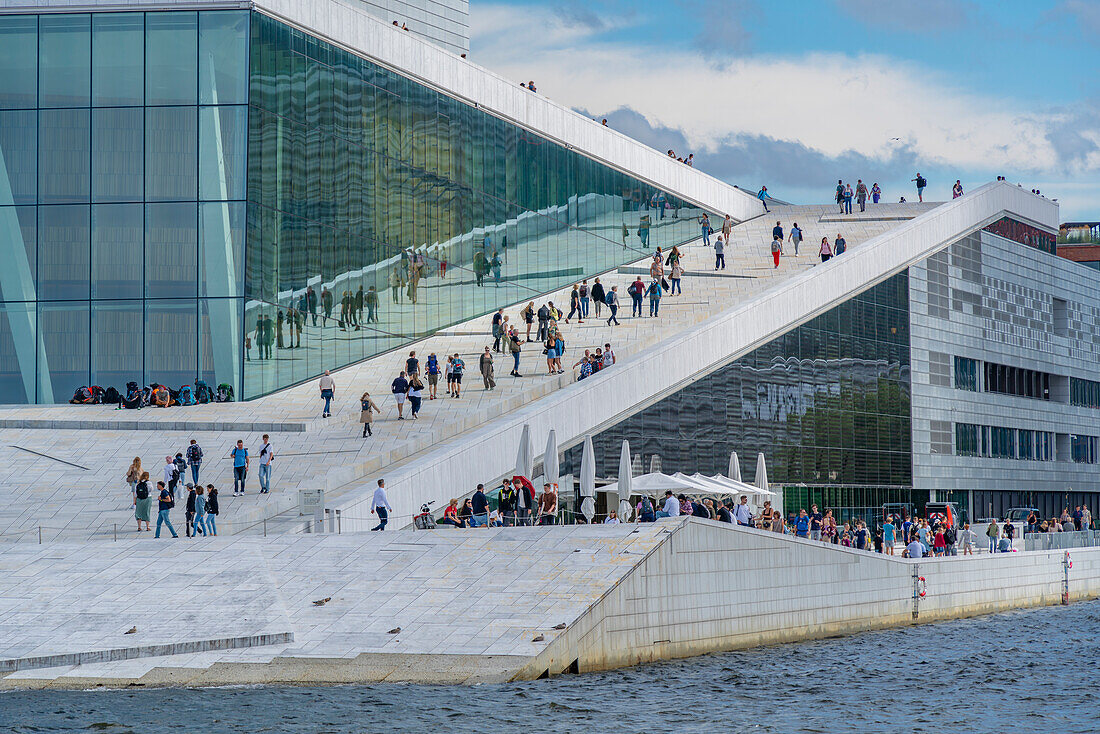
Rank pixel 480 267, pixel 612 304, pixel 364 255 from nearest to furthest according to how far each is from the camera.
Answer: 1. pixel 612 304
2. pixel 364 255
3. pixel 480 267

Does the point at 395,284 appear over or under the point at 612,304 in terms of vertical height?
over

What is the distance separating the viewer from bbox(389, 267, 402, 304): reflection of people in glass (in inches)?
1597

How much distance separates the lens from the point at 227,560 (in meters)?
20.9

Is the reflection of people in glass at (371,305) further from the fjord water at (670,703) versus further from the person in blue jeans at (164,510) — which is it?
the fjord water at (670,703)

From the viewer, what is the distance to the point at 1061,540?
123 feet

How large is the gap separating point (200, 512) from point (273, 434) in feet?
23.0

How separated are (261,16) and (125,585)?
19.6 metres

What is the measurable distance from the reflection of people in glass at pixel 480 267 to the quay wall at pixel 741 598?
1802cm

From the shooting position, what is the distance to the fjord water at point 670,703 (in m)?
16.1

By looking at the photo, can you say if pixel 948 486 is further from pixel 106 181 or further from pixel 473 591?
pixel 473 591

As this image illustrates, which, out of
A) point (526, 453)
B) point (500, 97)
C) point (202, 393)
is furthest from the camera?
point (500, 97)

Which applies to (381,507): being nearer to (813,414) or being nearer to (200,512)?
(200,512)

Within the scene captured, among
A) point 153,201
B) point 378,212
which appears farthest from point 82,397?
point 378,212

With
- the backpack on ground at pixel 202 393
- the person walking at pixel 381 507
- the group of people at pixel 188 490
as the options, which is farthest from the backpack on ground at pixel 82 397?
the person walking at pixel 381 507
